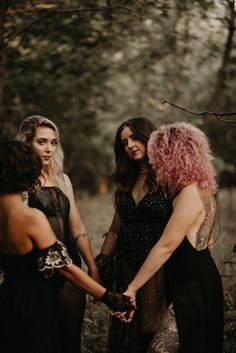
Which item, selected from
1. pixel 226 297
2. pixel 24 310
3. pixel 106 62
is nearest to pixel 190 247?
pixel 24 310

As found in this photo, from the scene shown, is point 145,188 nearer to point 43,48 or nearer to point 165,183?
point 165,183

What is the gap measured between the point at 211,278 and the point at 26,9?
16.3 ft

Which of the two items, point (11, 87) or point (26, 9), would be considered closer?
point (26, 9)

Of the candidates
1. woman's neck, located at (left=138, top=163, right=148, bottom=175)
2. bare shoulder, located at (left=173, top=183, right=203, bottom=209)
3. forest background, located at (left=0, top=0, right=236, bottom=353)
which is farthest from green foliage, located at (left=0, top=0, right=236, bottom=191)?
bare shoulder, located at (left=173, top=183, right=203, bottom=209)

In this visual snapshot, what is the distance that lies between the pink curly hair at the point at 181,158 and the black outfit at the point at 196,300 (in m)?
0.41

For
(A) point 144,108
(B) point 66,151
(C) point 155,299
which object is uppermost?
(C) point 155,299

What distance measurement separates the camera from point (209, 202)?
3408 millimetres

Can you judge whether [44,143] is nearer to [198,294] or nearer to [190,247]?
[190,247]

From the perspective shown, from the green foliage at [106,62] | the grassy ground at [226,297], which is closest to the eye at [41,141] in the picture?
the grassy ground at [226,297]

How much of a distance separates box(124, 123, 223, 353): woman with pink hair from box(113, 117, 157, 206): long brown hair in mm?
707

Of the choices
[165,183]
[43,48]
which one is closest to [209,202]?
[165,183]

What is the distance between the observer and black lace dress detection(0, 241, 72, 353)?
307cm

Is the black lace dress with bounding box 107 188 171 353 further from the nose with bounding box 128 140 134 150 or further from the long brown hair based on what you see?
the nose with bounding box 128 140 134 150

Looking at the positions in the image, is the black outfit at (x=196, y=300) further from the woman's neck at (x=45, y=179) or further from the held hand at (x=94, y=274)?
the woman's neck at (x=45, y=179)
